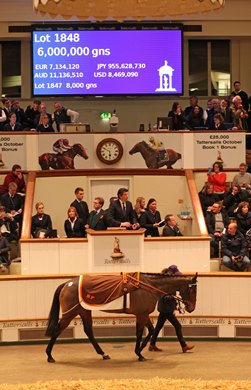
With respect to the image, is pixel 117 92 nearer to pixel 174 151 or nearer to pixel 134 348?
pixel 174 151

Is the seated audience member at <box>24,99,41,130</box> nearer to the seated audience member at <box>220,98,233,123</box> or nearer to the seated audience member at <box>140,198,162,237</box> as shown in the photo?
the seated audience member at <box>220,98,233,123</box>

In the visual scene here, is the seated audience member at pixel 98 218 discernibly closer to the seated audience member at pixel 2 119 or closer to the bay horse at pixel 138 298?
the bay horse at pixel 138 298

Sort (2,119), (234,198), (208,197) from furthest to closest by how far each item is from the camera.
A: (2,119) → (208,197) → (234,198)

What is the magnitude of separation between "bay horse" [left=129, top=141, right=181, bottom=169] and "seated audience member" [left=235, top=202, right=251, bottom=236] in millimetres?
3628

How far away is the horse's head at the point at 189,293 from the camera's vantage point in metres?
11.6

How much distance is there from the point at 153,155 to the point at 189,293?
737cm

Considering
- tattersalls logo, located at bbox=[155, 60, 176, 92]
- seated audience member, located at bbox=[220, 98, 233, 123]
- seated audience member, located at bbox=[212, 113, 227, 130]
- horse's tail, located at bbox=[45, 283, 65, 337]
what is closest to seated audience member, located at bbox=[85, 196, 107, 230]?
horse's tail, located at bbox=[45, 283, 65, 337]

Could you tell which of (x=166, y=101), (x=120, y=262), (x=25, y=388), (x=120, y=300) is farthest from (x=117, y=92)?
(x=25, y=388)

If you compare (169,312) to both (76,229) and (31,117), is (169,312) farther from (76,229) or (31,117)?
(31,117)

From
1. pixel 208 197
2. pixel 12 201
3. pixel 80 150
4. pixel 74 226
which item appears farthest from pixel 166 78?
pixel 74 226

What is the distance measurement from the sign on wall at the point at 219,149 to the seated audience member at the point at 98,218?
436 centimetres

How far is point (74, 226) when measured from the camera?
48.5 feet

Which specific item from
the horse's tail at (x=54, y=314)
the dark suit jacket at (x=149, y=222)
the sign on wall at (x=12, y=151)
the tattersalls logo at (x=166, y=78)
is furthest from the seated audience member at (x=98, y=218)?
the tattersalls logo at (x=166, y=78)

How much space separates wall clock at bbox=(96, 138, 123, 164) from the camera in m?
18.6
